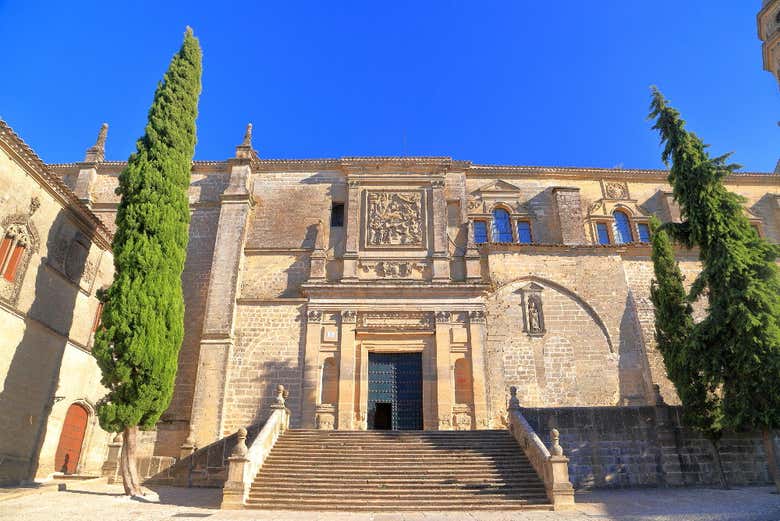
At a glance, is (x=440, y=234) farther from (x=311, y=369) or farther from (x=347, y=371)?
(x=311, y=369)

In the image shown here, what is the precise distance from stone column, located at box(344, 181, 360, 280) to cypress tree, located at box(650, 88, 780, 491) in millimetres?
10157

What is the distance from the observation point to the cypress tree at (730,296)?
11.2 m

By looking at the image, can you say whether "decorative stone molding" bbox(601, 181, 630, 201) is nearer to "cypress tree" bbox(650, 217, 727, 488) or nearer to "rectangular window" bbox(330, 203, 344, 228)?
"cypress tree" bbox(650, 217, 727, 488)

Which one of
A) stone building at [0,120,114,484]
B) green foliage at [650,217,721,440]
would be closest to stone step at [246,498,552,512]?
green foliage at [650,217,721,440]

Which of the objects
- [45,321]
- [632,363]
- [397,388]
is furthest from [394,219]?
[45,321]

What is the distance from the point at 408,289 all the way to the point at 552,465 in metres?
8.35

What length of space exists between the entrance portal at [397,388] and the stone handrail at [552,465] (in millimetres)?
4751

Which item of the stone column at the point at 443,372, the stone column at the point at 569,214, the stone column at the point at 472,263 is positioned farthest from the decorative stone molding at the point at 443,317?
the stone column at the point at 569,214

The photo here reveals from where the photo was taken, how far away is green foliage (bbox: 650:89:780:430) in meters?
11.2

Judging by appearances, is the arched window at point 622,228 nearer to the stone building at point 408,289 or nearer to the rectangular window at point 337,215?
the stone building at point 408,289

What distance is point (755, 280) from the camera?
38.7 ft

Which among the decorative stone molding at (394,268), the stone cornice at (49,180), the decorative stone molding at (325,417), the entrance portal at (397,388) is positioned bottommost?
the decorative stone molding at (325,417)

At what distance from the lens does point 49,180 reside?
525 inches

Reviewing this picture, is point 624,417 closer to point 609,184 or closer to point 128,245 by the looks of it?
point 609,184
